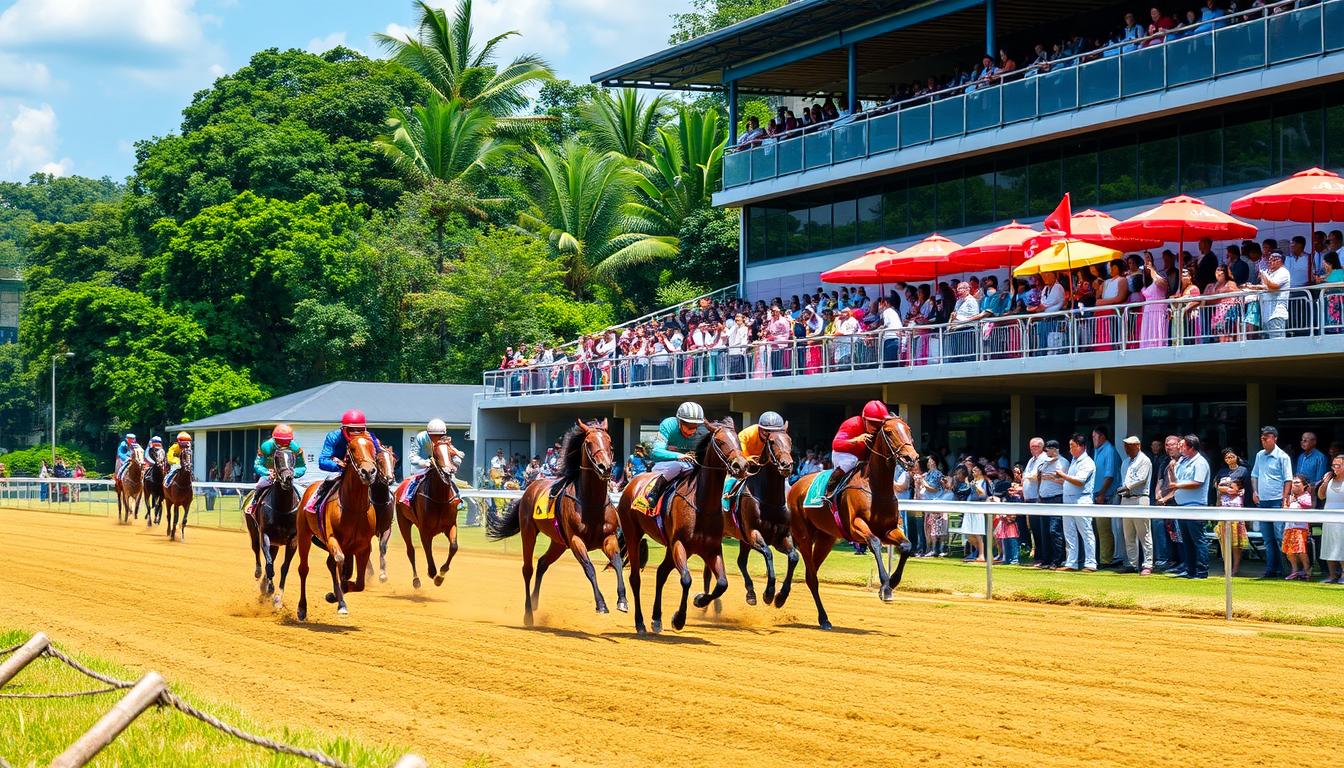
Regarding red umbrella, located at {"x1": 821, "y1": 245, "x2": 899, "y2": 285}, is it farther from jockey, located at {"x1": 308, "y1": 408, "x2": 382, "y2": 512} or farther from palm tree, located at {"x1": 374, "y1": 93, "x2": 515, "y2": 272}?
palm tree, located at {"x1": 374, "y1": 93, "x2": 515, "y2": 272}

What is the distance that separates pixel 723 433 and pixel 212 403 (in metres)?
44.2

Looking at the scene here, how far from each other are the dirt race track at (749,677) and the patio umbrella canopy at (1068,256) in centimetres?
649

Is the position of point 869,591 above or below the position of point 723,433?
below

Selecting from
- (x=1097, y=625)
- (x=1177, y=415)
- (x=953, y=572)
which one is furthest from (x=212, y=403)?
(x=1097, y=625)

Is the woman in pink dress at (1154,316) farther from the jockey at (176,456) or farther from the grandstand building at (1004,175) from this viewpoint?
the jockey at (176,456)

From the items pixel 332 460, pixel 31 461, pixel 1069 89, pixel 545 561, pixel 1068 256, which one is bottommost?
pixel 545 561

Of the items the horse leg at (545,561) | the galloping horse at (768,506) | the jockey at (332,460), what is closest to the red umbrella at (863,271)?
the horse leg at (545,561)

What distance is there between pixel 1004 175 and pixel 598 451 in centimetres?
1772

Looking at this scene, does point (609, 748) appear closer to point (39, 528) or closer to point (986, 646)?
point (986, 646)

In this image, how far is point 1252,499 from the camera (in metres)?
16.7

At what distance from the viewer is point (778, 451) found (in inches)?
474

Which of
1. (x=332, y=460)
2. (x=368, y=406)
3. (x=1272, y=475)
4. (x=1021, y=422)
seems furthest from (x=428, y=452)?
→ (x=368, y=406)

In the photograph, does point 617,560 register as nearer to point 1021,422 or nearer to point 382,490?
point 382,490

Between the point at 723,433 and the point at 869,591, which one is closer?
the point at 723,433
